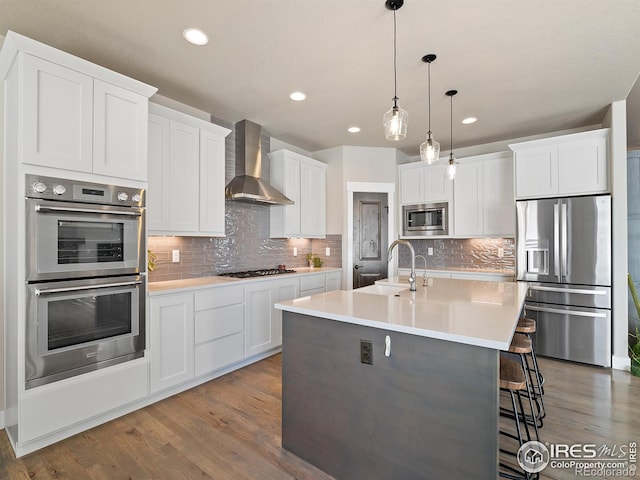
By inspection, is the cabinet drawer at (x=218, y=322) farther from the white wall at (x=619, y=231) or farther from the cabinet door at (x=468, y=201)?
the white wall at (x=619, y=231)

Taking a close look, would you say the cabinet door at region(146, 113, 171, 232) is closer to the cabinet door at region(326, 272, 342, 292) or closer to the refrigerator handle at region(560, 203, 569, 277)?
the cabinet door at region(326, 272, 342, 292)

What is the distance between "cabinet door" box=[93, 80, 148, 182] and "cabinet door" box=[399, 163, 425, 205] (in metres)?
3.66

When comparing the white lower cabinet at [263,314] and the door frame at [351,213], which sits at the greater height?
the door frame at [351,213]

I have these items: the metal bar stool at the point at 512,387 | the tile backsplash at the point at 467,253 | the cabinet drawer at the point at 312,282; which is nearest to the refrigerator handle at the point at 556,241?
the tile backsplash at the point at 467,253

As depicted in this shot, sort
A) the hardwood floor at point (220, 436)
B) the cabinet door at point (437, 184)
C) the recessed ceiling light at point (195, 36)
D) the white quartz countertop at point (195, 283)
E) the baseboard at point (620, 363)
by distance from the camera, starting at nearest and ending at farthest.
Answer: the hardwood floor at point (220, 436) < the recessed ceiling light at point (195, 36) < the white quartz countertop at point (195, 283) < the baseboard at point (620, 363) < the cabinet door at point (437, 184)

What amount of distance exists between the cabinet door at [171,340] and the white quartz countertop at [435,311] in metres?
1.22

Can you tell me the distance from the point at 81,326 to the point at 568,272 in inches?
177

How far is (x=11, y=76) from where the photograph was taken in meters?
2.07

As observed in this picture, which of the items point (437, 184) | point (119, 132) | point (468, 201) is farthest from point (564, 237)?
point (119, 132)

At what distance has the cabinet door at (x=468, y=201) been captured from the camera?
174 inches

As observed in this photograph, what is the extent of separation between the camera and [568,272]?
3496 mm

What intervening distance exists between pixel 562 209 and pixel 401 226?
Answer: 2.06 m

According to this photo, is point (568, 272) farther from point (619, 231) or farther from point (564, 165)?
point (564, 165)

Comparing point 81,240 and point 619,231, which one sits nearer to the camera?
point 81,240
